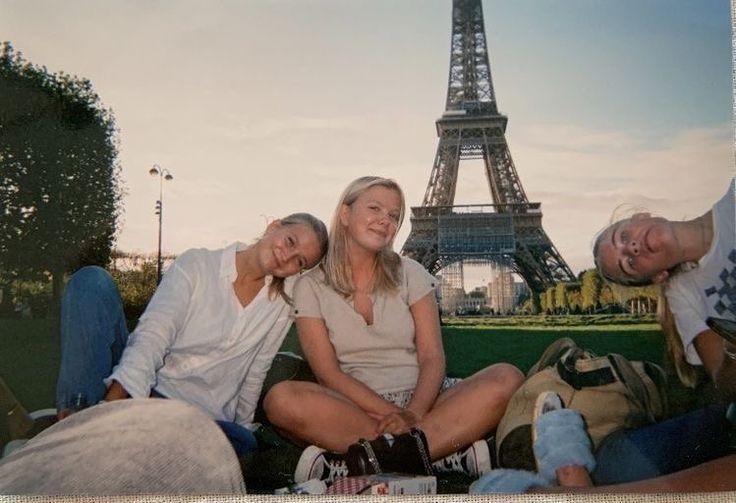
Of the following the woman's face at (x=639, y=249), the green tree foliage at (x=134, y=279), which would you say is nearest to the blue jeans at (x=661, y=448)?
the woman's face at (x=639, y=249)

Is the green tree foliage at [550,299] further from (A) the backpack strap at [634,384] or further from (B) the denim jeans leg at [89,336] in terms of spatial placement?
(B) the denim jeans leg at [89,336]

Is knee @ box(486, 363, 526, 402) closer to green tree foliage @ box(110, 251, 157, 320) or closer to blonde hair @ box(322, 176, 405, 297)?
blonde hair @ box(322, 176, 405, 297)

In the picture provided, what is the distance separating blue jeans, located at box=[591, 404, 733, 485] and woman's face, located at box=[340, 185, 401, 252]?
0.78m

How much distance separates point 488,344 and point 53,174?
1322mm

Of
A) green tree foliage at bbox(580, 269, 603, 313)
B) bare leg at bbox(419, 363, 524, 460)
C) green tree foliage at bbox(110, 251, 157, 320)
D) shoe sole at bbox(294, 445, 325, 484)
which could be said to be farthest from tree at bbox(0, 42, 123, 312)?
green tree foliage at bbox(580, 269, 603, 313)

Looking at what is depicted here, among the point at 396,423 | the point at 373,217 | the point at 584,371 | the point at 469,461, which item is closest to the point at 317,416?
the point at 396,423

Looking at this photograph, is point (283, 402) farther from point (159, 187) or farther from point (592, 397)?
point (592, 397)

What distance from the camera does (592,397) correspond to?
1881mm

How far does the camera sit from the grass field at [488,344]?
1989 millimetres

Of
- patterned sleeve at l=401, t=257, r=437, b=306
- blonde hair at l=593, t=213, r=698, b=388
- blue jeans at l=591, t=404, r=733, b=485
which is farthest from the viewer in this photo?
patterned sleeve at l=401, t=257, r=437, b=306

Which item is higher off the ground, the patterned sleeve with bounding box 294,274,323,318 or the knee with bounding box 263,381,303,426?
the patterned sleeve with bounding box 294,274,323,318

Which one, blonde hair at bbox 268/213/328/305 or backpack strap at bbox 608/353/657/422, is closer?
backpack strap at bbox 608/353/657/422

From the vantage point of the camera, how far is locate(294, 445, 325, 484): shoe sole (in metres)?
1.96

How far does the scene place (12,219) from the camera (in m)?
2.06
